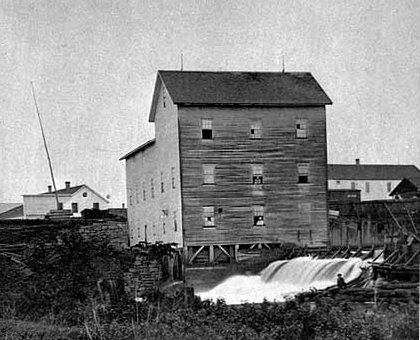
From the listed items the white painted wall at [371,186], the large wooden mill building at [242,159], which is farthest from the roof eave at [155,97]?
the white painted wall at [371,186]

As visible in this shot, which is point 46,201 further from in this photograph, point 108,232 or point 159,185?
point 108,232

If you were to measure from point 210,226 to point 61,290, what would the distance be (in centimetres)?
1609

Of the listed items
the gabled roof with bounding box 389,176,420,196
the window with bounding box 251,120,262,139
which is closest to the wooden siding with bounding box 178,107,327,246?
the window with bounding box 251,120,262,139

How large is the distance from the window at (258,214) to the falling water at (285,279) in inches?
104

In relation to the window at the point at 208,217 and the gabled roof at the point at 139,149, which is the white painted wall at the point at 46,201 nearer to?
the gabled roof at the point at 139,149

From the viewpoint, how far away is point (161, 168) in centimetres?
3650

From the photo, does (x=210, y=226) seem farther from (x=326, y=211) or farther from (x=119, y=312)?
(x=119, y=312)

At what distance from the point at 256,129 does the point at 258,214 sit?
395 cm

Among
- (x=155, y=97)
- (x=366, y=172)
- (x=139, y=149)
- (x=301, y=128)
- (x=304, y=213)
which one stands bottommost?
(x=304, y=213)

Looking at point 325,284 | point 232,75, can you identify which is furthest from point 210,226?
point 325,284

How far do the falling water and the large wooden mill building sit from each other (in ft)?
8.14

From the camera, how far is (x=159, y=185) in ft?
121

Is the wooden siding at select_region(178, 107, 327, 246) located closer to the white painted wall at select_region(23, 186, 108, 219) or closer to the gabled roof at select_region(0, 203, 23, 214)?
the white painted wall at select_region(23, 186, 108, 219)

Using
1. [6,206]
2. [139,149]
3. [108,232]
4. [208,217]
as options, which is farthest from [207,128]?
[6,206]
